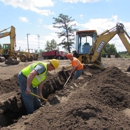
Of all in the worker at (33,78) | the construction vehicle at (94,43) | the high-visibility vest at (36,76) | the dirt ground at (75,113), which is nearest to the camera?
the dirt ground at (75,113)

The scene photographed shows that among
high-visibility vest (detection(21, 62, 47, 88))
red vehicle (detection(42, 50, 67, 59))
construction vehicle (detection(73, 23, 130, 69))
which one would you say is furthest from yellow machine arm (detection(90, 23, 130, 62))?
red vehicle (detection(42, 50, 67, 59))

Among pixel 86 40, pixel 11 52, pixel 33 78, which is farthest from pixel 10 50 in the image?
pixel 33 78

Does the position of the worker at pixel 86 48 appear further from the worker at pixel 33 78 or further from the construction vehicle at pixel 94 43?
the worker at pixel 33 78

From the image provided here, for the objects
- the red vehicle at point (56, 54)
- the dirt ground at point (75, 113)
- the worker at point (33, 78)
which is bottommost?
the dirt ground at point (75, 113)

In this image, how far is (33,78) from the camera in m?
4.84

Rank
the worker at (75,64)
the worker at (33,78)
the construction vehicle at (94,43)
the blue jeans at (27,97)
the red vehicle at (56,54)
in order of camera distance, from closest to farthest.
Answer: the worker at (33,78) → the blue jeans at (27,97) → the worker at (75,64) → the construction vehicle at (94,43) → the red vehicle at (56,54)

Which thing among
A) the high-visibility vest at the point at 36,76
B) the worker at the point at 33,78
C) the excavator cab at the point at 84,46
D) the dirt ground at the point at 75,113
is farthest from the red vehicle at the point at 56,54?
the high-visibility vest at the point at 36,76

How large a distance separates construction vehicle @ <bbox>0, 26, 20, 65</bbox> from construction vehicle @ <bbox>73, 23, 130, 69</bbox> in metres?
7.56

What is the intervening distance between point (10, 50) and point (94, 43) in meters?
11.6

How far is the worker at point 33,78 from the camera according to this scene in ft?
15.7

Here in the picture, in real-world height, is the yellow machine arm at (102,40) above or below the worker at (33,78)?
above

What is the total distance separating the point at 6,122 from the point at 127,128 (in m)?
3.49

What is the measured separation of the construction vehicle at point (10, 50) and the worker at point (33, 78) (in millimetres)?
13906

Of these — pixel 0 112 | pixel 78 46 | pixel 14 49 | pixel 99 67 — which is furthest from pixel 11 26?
pixel 0 112
